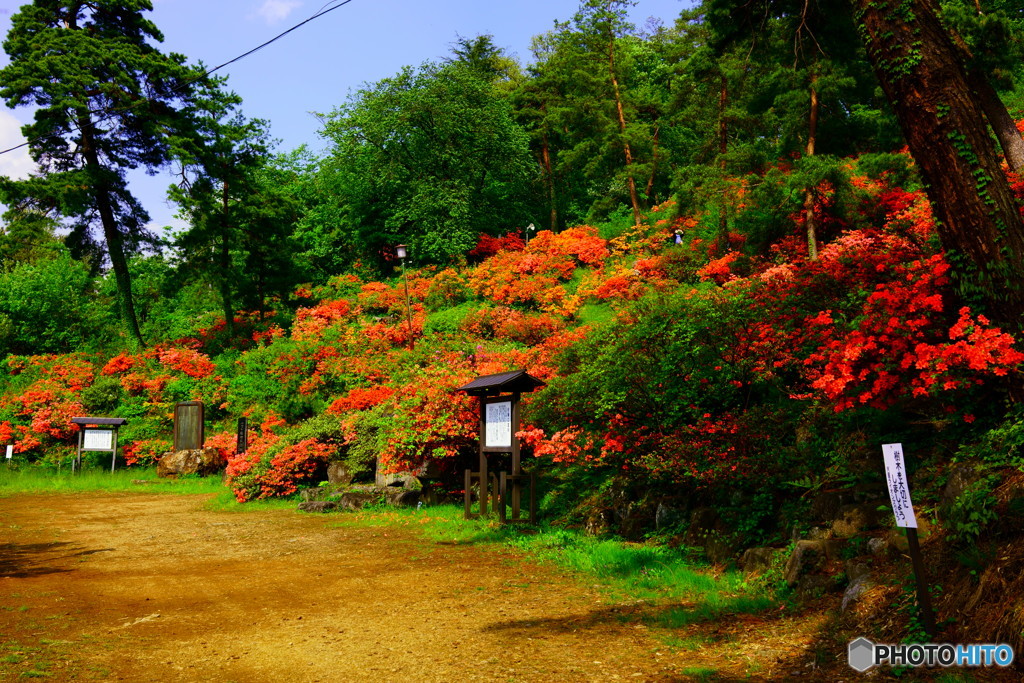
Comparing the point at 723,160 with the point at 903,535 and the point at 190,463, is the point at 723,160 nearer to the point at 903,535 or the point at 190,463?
the point at 903,535

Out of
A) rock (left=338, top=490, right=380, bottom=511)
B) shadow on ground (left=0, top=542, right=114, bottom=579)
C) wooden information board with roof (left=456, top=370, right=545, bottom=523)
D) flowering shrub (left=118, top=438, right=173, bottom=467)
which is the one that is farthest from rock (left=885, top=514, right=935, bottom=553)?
flowering shrub (left=118, top=438, right=173, bottom=467)

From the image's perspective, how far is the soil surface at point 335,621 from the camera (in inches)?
192

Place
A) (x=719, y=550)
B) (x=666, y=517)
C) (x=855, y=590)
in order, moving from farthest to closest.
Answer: (x=666, y=517) → (x=719, y=550) → (x=855, y=590)

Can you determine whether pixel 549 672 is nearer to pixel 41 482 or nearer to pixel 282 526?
pixel 282 526

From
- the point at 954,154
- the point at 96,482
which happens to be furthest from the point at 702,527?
the point at 96,482

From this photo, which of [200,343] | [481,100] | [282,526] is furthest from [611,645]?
[481,100]

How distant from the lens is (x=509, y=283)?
82.3ft

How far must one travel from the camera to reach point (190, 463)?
21438 millimetres

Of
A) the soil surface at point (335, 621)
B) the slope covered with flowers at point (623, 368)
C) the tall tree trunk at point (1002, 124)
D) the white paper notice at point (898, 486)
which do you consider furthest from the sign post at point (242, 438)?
the tall tree trunk at point (1002, 124)

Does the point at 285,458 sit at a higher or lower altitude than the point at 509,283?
lower

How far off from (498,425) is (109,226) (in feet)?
80.9

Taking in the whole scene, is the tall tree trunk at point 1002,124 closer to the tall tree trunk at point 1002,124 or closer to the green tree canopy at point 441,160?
the tall tree trunk at point 1002,124

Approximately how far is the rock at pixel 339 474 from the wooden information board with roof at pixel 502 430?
5.03m

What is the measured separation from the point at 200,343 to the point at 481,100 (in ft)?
60.9
